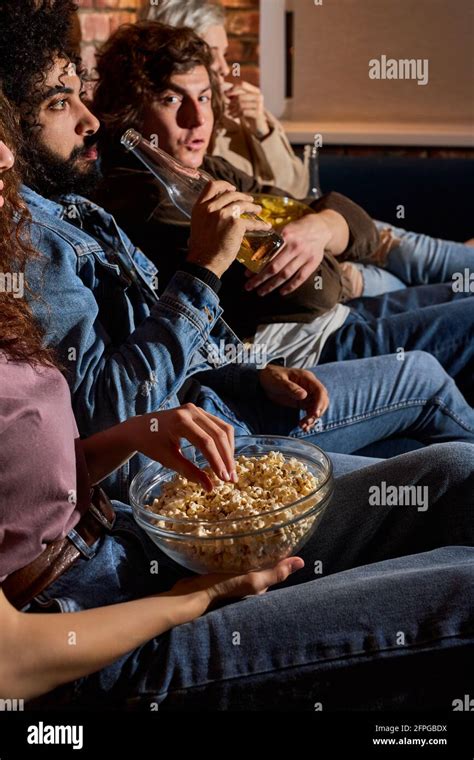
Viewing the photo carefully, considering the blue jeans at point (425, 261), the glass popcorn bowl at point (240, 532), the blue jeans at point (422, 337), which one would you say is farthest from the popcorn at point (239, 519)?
the blue jeans at point (425, 261)

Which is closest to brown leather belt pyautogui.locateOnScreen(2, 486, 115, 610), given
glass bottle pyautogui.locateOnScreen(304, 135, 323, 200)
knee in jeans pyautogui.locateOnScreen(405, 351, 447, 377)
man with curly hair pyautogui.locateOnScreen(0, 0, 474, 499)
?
man with curly hair pyautogui.locateOnScreen(0, 0, 474, 499)

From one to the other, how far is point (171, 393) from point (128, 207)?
513 millimetres

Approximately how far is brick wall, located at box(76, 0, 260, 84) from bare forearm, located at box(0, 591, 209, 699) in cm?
234

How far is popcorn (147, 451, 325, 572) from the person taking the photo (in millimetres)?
950

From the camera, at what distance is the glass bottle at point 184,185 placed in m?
1.41

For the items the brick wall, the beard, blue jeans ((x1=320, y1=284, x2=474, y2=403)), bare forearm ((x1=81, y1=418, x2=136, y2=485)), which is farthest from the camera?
the brick wall

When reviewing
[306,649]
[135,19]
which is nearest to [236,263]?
[306,649]

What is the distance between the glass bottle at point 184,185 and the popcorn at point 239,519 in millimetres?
459

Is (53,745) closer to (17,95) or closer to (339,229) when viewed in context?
(17,95)

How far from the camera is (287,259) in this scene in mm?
1464

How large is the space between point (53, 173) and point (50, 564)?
0.62 metres

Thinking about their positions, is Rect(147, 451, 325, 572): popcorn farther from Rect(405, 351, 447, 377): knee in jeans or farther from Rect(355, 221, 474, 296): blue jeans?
Rect(355, 221, 474, 296): blue jeans

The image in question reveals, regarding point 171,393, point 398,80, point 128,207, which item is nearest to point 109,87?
point 128,207

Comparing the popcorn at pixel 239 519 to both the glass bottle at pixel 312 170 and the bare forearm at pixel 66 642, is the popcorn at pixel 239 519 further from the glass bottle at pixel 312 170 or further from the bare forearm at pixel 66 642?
the glass bottle at pixel 312 170
